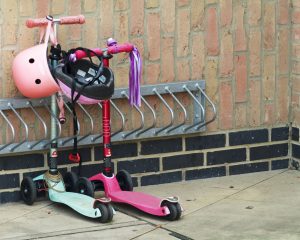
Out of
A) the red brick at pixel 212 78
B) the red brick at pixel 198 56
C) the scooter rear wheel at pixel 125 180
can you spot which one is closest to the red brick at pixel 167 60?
the red brick at pixel 198 56

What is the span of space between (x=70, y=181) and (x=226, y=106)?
1.50 meters

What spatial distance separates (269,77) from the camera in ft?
27.5

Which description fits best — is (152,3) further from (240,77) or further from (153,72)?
(240,77)

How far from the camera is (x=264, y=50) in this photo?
8.32 meters

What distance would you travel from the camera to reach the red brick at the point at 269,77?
8.36m

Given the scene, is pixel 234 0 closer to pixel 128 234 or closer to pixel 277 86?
pixel 277 86

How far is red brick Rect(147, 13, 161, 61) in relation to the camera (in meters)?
7.87

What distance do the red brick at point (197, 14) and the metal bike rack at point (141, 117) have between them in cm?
43

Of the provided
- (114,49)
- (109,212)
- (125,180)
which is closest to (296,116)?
(125,180)

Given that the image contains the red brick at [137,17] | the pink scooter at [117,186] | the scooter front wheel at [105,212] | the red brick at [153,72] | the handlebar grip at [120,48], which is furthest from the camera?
the red brick at [153,72]

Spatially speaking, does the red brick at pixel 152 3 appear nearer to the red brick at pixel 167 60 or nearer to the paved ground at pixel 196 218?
the red brick at pixel 167 60

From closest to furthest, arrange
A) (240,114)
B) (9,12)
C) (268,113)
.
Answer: (9,12)
(240,114)
(268,113)

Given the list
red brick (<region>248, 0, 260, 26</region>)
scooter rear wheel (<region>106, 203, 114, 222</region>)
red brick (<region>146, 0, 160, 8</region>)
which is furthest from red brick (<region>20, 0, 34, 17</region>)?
red brick (<region>248, 0, 260, 26</region>)

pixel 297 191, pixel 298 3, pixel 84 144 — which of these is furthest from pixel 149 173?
pixel 298 3
